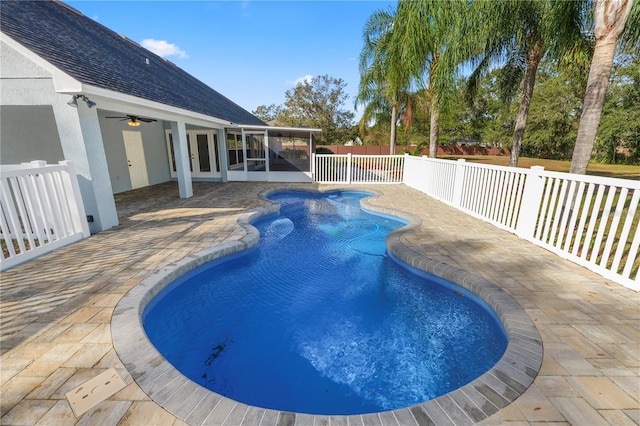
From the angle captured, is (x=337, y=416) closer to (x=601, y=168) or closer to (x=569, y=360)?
(x=569, y=360)

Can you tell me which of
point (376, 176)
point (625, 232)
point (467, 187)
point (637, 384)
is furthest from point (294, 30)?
point (637, 384)

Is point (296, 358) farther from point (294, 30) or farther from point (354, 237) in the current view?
point (294, 30)

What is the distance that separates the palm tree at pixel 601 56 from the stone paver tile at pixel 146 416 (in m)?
7.77

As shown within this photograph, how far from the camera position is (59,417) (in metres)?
1.70

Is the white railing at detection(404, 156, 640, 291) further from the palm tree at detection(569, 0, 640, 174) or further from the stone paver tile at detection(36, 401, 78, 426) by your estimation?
the stone paver tile at detection(36, 401, 78, 426)

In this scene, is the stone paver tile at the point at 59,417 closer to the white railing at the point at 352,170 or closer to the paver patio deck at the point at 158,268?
the paver patio deck at the point at 158,268

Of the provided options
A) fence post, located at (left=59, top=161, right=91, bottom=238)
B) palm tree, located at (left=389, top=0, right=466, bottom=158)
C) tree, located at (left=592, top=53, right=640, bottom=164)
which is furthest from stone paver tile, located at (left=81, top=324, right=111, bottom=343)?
tree, located at (left=592, top=53, right=640, bottom=164)

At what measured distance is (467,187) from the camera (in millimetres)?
6977

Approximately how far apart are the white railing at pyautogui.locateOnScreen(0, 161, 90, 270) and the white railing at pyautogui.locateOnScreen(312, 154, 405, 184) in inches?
373

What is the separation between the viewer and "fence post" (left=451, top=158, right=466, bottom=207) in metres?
7.05

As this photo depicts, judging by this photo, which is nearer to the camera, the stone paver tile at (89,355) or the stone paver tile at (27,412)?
the stone paver tile at (27,412)

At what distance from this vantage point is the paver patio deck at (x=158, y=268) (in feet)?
5.79

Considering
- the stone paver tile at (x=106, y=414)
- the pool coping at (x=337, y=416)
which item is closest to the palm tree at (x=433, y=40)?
the pool coping at (x=337, y=416)

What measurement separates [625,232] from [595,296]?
863 millimetres
